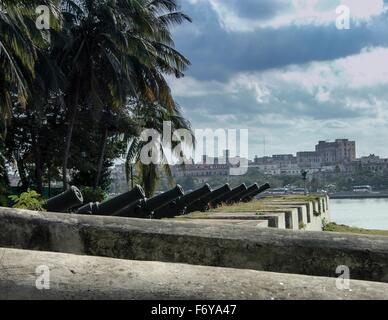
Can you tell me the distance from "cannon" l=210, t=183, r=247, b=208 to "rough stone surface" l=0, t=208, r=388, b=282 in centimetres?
1445

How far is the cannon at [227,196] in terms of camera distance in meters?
19.0

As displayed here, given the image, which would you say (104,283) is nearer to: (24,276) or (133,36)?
(24,276)

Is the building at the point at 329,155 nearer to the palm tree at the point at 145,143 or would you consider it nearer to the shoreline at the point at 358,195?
the shoreline at the point at 358,195

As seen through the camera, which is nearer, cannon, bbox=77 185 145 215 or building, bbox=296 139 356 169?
cannon, bbox=77 185 145 215

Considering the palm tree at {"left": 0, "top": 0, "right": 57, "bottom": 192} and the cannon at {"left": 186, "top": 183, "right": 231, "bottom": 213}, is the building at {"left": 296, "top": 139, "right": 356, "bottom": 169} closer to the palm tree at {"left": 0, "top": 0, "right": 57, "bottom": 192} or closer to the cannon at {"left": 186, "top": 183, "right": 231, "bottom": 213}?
the cannon at {"left": 186, "top": 183, "right": 231, "bottom": 213}

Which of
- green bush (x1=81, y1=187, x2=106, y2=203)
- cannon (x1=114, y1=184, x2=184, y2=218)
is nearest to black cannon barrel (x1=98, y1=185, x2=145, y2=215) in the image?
cannon (x1=114, y1=184, x2=184, y2=218)

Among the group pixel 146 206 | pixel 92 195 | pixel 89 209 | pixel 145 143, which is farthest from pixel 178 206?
pixel 145 143

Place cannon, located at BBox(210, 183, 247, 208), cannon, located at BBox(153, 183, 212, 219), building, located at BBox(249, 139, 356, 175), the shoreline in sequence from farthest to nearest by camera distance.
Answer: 1. building, located at BBox(249, 139, 356, 175)
2. the shoreline
3. cannon, located at BBox(210, 183, 247, 208)
4. cannon, located at BBox(153, 183, 212, 219)

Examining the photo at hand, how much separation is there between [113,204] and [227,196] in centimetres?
1127

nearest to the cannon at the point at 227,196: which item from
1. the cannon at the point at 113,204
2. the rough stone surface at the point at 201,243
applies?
the cannon at the point at 113,204

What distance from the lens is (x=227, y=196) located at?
2144 cm

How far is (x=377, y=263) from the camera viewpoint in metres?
3.30

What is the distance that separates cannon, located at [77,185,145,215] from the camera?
1017cm

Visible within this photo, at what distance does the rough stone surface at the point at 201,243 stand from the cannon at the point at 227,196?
1445cm
